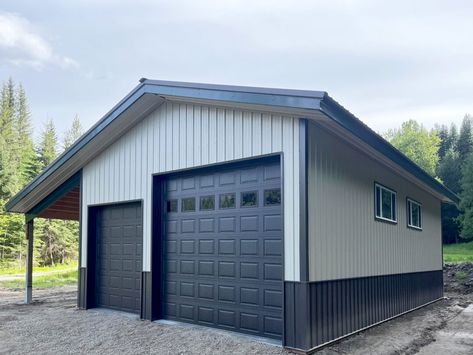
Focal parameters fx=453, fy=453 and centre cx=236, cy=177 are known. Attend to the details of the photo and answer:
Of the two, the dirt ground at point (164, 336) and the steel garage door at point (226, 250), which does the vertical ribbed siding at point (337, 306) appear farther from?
the steel garage door at point (226, 250)

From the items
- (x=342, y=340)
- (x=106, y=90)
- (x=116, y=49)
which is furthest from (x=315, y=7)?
(x=106, y=90)

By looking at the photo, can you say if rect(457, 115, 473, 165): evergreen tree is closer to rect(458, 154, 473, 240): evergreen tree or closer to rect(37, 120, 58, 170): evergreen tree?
rect(458, 154, 473, 240): evergreen tree

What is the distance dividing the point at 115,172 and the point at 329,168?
15.7ft

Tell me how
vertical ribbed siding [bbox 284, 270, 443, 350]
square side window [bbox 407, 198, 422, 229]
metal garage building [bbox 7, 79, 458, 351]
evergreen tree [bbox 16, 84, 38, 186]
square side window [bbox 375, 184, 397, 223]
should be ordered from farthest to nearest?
evergreen tree [bbox 16, 84, 38, 186], square side window [bbox 407, 198, 422, 229], square side window [bbox 375, 184, 397, 223], metal garage building [bbox 7, 79, 458, 351], vertical ribbed siding [bbox 284, 270, 443, 350]

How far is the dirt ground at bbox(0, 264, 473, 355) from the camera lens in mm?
6430

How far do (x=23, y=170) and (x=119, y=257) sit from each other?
23334 mm

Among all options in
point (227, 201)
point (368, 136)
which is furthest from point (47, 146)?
point (368, 136)

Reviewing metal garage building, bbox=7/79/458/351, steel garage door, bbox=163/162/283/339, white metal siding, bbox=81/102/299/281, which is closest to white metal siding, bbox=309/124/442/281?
metal garage building, bbox=7/79/458/351

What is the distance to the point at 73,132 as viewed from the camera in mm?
40062

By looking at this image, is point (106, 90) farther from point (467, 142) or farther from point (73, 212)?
point (467, 142)

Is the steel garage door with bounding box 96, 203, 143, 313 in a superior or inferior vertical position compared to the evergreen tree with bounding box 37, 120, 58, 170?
inferior

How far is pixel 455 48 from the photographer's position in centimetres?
1240

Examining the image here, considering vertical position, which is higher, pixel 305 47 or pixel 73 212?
pixel 305 47

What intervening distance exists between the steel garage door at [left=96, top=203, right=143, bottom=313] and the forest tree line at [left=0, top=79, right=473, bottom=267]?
49.0 feet
